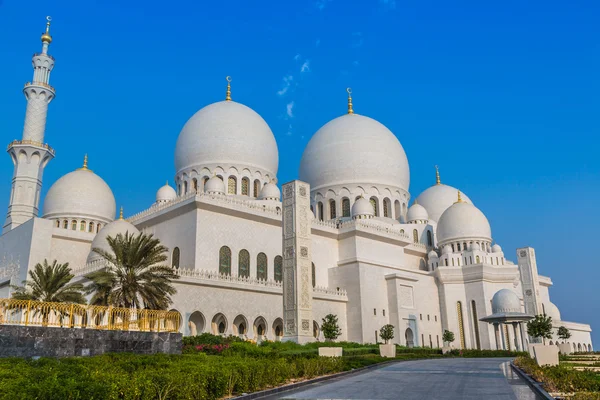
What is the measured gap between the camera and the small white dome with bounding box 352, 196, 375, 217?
1396 inches

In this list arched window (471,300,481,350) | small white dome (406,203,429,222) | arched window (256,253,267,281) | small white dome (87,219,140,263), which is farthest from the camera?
small white dome (406,203,429,222)

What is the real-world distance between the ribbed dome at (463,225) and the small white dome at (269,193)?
1243cm

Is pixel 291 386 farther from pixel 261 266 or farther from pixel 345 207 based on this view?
pixel 345 207

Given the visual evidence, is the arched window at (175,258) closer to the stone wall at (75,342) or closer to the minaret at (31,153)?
the minaret at (31,153)

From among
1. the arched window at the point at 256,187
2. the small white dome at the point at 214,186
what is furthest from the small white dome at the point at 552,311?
the small white dome at the point at 214,186

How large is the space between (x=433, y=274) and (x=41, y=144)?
25770 mm

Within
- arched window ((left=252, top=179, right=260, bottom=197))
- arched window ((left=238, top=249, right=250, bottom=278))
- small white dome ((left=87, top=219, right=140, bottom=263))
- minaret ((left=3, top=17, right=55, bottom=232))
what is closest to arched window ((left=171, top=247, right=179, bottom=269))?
small white dome ((left=87, top=219, right=140, bottom=263))

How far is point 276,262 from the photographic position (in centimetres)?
3056

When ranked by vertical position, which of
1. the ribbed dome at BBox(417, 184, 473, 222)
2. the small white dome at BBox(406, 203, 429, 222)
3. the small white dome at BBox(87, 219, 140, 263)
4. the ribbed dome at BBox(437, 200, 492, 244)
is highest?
the ribbed dome at BBox(417, 184, 473, 222)

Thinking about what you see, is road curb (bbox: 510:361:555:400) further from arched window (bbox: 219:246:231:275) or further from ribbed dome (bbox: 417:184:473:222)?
ribbed dome (bbox: 417:184:473:222)

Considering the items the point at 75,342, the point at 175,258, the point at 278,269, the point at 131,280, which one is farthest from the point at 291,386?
the point at 278,269

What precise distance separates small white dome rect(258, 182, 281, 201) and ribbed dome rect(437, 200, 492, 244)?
12430 millimetres

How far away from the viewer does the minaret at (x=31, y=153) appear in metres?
31.7

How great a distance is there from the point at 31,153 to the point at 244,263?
579 inches
